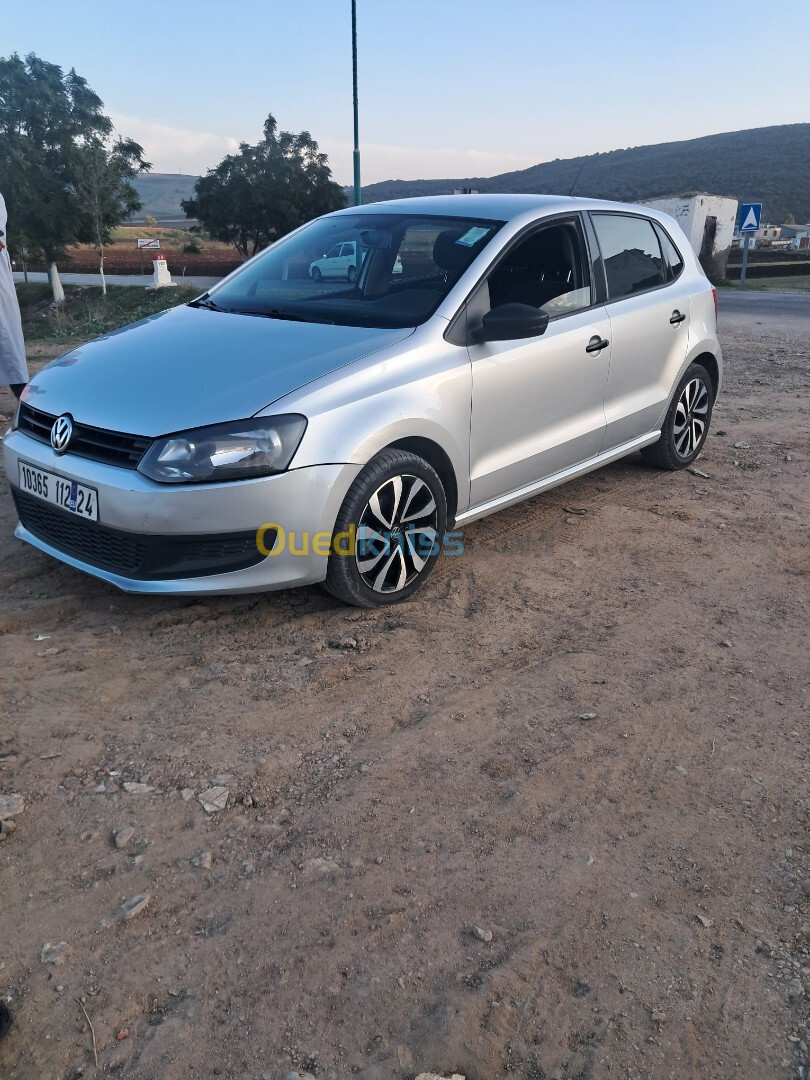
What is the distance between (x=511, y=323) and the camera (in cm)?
394

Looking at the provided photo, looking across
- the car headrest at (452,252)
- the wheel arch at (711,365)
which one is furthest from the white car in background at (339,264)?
the wheel arch at (711,365)

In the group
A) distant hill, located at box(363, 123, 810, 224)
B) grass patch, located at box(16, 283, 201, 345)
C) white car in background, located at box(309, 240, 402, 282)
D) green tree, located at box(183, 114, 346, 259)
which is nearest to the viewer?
white car in background, located at box(309, 240, 402, 282)

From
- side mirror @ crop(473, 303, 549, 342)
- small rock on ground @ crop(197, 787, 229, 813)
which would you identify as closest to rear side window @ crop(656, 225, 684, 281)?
side mirror @ crop(473, 303, 549, 342)

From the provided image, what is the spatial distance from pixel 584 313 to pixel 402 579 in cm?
187

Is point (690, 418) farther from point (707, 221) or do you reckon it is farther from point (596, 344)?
point (707, 221)

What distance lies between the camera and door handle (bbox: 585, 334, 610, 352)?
15.3ft

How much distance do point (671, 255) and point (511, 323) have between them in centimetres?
228

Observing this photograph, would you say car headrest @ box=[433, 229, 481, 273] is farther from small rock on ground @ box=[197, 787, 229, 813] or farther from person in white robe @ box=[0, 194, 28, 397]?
person in white robe @ box=[0, 194, 28, 397]

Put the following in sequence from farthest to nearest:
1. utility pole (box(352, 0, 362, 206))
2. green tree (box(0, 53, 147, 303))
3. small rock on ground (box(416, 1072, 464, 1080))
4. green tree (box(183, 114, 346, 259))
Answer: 1. green tree (box(183, 114, 346, 259))
2. green tree (box(0, 53, 147, 303))
3. utility pole (box(352, 0, 362, 206))
4. small rock on ground (box(416, 1072, 464, 1080))

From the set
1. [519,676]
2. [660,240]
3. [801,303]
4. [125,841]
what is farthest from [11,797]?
[801,303]

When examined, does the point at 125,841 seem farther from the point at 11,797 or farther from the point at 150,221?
the point at 150,221

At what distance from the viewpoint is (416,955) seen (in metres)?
2.10

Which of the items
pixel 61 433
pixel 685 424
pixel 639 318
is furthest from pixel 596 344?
pixel 61 433

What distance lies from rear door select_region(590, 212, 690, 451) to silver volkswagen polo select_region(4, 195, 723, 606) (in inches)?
0.9
